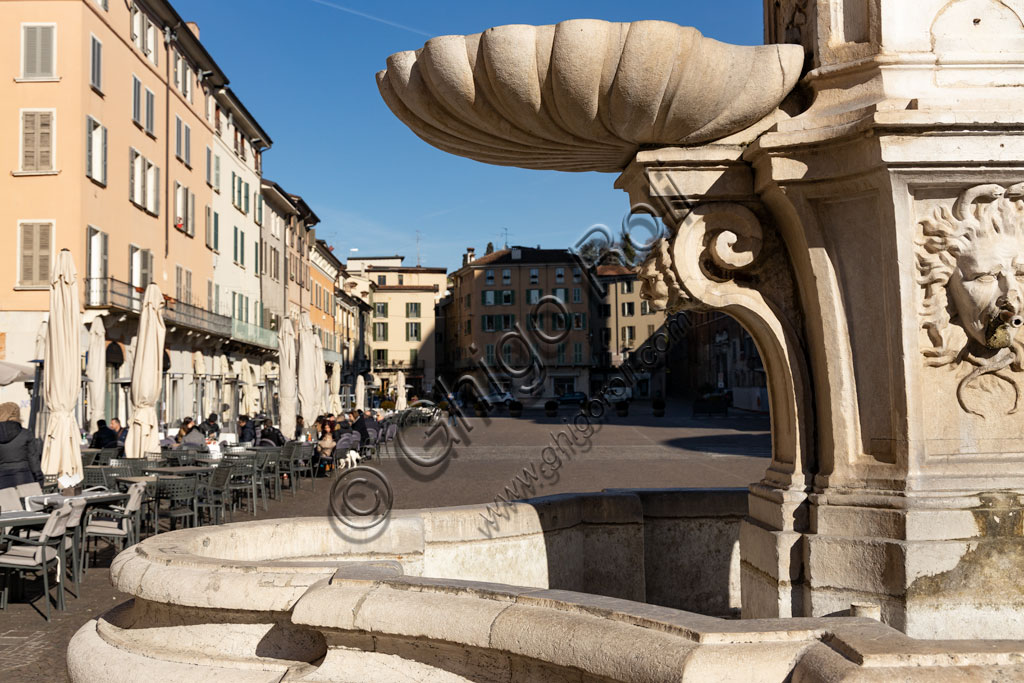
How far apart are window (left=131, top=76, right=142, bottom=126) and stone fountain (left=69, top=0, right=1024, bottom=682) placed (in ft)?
94.5

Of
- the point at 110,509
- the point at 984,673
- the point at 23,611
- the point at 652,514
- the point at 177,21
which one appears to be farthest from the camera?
the point at 177,21

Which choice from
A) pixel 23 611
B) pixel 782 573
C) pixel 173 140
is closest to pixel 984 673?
pixel 782 573

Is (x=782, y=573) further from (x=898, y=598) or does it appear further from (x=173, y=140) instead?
(x=173, y=140)

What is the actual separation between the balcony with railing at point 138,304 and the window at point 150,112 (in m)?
5.40

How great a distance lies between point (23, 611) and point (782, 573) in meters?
5.95

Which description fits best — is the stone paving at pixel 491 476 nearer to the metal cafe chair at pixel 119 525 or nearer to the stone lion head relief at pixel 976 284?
the metal cafe chair at pixel 119 525

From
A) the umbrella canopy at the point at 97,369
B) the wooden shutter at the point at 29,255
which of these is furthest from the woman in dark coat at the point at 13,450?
the wooden shutter at the point at 29,255

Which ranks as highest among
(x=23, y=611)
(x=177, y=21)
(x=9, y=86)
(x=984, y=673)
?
(x=177, y=21)

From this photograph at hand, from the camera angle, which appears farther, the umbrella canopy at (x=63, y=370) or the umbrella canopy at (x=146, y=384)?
the umbrella canopy at (x=146, y=384)

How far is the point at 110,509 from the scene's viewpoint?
9.45 metres

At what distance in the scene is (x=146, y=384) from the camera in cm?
1504

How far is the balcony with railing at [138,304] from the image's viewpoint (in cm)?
2680

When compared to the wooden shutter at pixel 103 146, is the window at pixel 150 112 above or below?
above

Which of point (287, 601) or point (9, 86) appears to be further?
point (9, 86)
